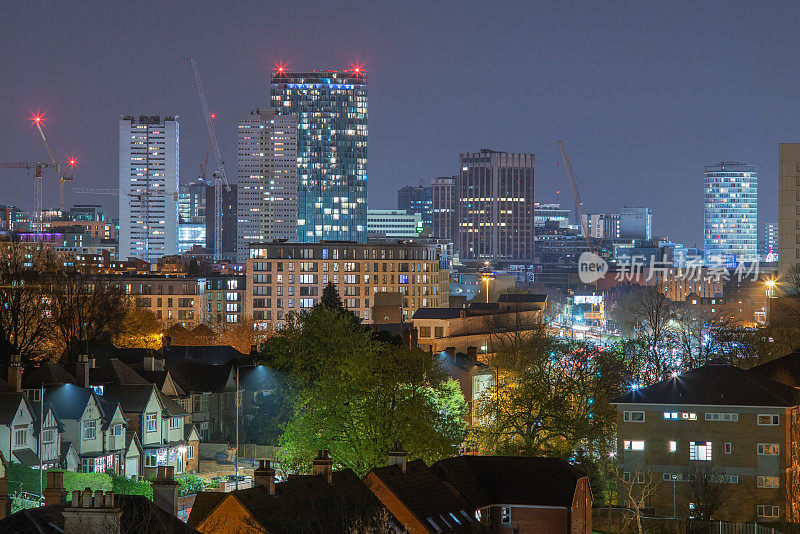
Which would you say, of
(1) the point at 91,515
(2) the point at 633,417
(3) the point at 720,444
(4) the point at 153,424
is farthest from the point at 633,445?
(1) the point at 91,515

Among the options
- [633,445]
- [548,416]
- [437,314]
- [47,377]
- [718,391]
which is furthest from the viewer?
[437,314]

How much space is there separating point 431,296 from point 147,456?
10950 cm

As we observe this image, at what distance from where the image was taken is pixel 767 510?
5612cm

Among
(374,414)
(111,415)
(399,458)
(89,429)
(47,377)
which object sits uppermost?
(399,458)

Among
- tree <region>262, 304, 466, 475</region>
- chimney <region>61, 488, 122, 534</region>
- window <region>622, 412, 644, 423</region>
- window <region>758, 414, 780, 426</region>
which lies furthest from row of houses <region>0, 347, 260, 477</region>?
chimney <region>61, 488, 122, 534</region>

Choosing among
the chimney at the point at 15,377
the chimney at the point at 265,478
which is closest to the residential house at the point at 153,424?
the chimney at the point at 15,377

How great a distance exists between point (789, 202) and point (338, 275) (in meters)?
63.3

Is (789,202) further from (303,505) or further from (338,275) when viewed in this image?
(303,505)

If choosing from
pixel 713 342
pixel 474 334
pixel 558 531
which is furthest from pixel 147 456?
pixel 474 334

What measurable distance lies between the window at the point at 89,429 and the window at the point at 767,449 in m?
30.8

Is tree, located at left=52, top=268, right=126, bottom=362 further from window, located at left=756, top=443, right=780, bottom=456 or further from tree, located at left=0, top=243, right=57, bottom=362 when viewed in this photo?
window, located at left=756, top=443, right=780, bottom=456

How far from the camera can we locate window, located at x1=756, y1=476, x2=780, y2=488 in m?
56.2

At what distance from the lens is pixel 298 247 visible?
168m

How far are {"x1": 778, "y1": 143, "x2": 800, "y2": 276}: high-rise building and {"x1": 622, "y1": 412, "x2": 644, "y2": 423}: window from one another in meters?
71.2
